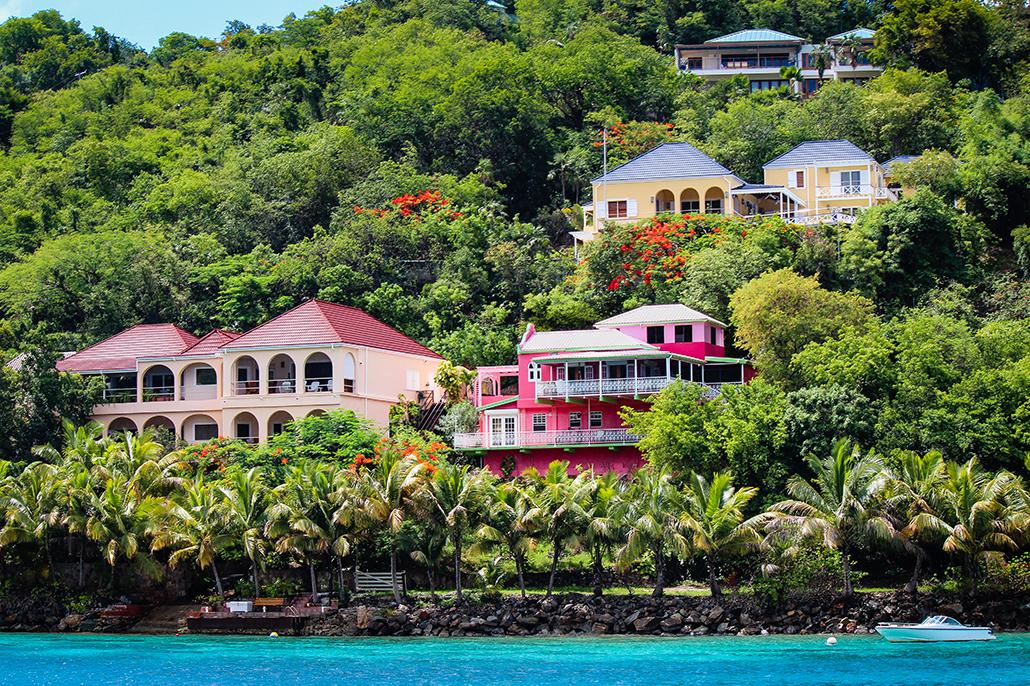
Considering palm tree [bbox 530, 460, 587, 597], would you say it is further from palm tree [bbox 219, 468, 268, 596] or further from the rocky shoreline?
palm tree [bbox 219, 468, 268, 596]

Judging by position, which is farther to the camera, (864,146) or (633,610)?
(864,146)

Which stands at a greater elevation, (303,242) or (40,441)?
(303,242)

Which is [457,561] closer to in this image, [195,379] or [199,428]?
[199,428]

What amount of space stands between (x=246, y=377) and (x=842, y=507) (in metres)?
27.8

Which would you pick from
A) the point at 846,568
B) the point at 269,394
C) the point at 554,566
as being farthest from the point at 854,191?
the point at 554,566

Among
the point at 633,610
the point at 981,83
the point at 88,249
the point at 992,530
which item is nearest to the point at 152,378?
the point at 88,249

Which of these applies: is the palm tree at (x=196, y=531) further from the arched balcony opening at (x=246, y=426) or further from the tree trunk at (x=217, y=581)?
the arched balcony opening at (x=246, y=426)

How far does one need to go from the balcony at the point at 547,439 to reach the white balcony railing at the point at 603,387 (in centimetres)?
143

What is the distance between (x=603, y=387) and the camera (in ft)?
201

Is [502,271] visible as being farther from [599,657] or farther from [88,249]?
[599,657]

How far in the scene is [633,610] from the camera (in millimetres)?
50500

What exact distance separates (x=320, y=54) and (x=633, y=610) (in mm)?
65509

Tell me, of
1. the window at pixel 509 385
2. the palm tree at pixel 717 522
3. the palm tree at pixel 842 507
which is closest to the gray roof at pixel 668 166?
the window at pixel 509 385

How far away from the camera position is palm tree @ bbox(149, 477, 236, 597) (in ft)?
174
